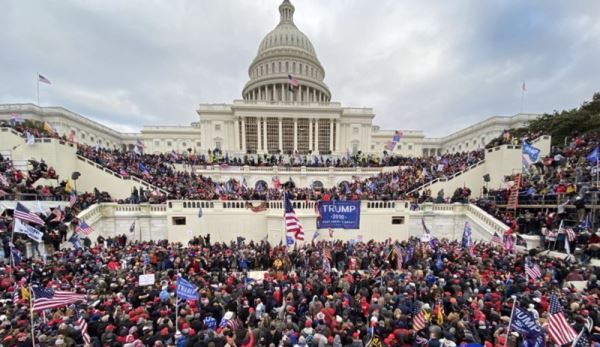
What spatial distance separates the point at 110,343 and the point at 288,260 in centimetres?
752

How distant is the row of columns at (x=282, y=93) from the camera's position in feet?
218

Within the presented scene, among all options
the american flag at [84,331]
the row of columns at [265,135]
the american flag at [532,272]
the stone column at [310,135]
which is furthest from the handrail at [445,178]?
the stone column at [310,135]

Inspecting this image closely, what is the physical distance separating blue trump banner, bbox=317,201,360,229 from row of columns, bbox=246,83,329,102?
5601 cm

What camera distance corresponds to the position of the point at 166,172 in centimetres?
2716

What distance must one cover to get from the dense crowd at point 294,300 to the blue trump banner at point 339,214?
1965 mm

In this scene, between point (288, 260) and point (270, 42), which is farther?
point (270, 42)

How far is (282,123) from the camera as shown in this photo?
170 feet

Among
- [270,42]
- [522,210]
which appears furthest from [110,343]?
[270,42]

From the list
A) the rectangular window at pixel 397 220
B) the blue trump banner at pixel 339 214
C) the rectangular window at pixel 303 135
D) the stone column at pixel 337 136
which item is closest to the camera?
the blue trump banner at pixel 339 214

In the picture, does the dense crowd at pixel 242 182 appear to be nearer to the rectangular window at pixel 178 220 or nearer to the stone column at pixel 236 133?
the rectangular window at pixel 178 220

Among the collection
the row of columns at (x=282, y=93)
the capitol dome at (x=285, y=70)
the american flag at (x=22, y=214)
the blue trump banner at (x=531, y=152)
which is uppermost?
the capitol dome at (x=285, y=70)

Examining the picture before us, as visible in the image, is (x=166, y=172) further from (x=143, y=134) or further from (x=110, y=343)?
(x=143, y=134)

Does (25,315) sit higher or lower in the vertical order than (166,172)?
lower

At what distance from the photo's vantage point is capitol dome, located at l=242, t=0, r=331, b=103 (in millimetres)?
66875
